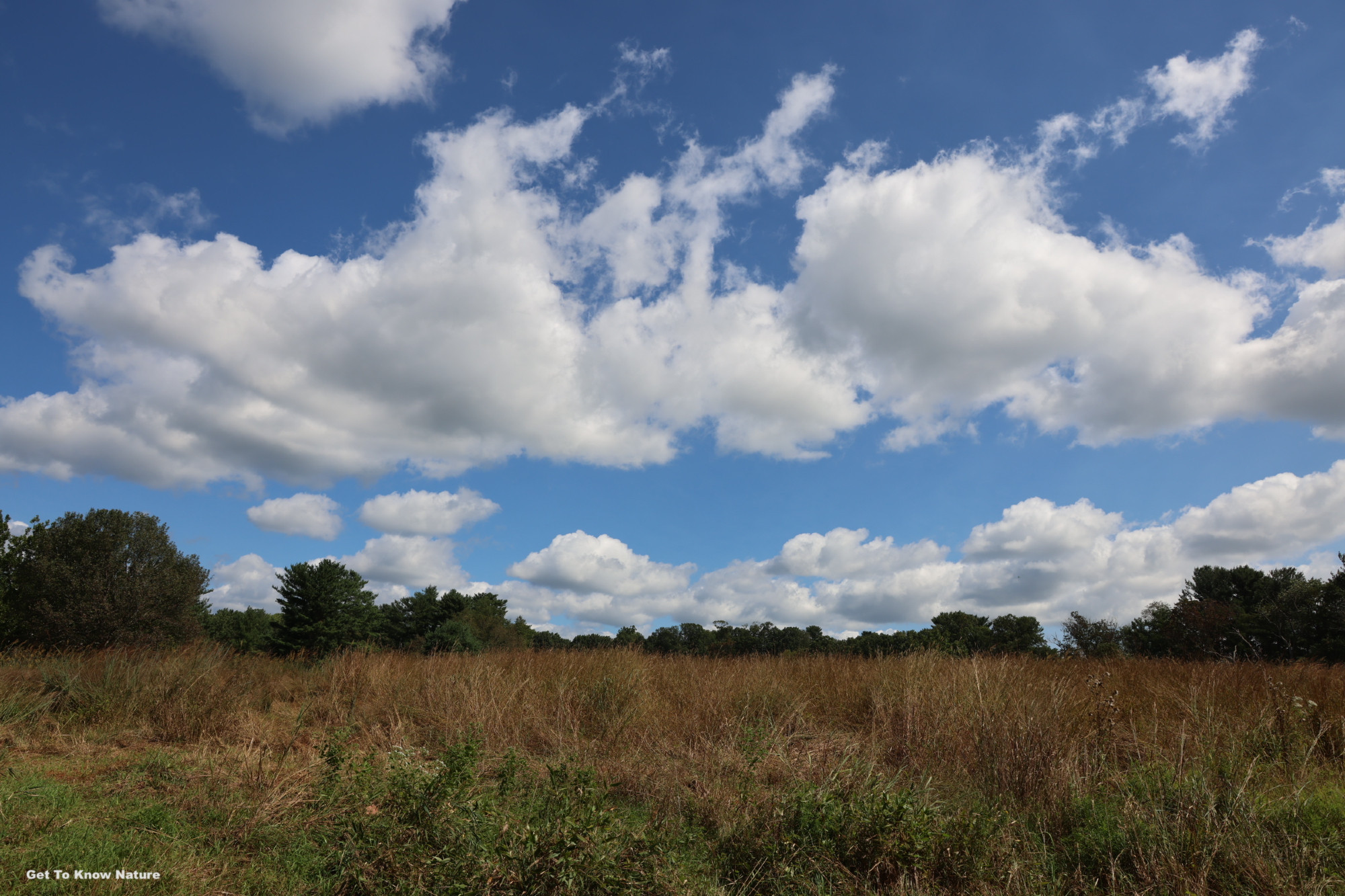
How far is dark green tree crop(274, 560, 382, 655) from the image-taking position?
29.4 metres

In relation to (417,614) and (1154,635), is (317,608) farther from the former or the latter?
(1154,635)

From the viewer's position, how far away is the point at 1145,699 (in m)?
9.95

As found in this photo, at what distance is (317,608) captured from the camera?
98.3 feet

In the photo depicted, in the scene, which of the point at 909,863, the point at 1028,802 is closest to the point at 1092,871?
the point at 1028,802

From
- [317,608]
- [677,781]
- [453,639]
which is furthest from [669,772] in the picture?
[317,608]

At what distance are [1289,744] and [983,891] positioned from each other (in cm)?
604

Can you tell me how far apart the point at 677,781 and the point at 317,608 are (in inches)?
1129

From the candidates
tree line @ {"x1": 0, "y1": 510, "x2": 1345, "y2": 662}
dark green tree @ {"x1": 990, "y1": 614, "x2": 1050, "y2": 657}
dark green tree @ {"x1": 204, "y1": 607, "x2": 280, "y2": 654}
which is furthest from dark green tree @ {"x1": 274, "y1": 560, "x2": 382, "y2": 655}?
dark green tree @ {"x1": 990, "y1": 614, "x2": 1050, "y2": 657}

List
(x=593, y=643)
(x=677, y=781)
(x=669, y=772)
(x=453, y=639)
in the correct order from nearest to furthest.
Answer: (x=677, y=781) → (x=669, y=772) → (x=593, y=643) → (x=453, y=639)

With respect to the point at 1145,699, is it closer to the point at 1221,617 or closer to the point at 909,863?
the point at 909,863

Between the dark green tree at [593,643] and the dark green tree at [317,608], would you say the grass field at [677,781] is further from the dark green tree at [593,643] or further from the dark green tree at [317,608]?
the dark green tree at [317,608]

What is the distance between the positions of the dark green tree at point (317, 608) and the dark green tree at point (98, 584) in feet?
14.6

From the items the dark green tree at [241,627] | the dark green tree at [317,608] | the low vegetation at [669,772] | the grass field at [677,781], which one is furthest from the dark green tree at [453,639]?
the dark green tree at [241,627]

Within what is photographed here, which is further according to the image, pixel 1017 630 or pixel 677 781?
pixel 1017 630
